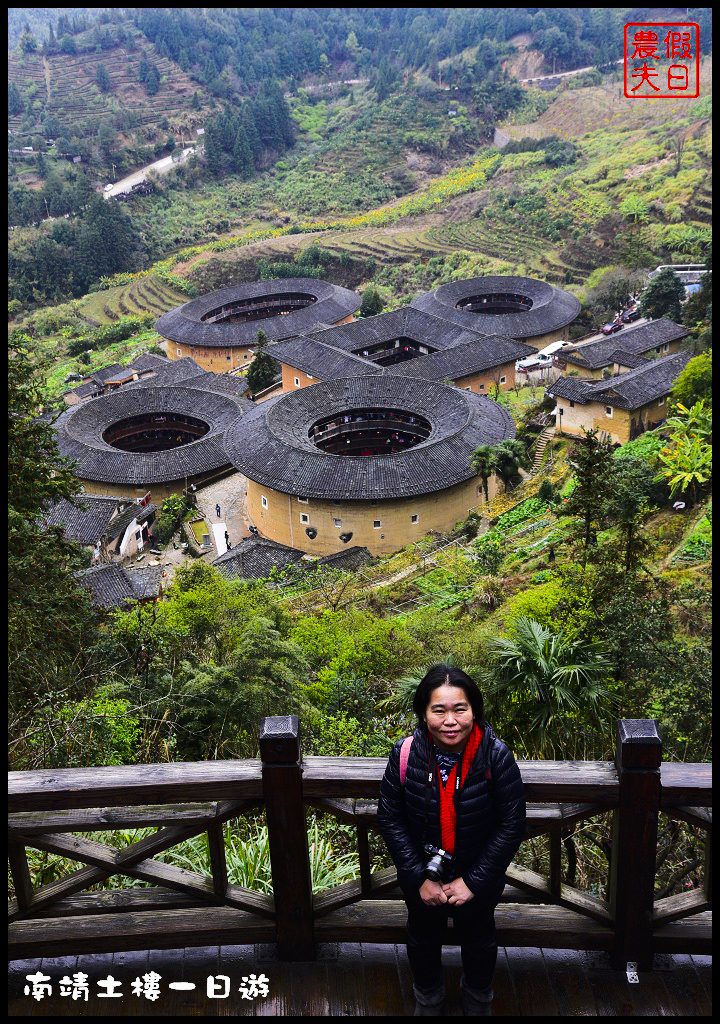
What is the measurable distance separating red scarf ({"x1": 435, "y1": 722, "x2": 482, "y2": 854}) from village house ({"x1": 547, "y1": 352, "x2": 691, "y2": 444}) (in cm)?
2477

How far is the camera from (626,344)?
1325 inches

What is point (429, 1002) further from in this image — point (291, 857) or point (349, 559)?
point (349, 559)

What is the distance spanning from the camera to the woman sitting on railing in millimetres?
3438

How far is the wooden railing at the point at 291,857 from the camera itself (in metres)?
3.69

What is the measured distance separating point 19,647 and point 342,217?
65.3 metres

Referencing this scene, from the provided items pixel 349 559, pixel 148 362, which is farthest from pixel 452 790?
pixel 148 362

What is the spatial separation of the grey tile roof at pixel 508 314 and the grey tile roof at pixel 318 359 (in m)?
6.46

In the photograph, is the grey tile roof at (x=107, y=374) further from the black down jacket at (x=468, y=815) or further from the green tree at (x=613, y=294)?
the black down jacket at (x=468, y=815)

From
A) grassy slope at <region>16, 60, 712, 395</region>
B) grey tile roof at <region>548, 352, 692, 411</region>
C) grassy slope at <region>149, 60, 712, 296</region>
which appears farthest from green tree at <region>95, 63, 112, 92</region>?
grey tile roof at <region>548, 352, 692, 411</region>

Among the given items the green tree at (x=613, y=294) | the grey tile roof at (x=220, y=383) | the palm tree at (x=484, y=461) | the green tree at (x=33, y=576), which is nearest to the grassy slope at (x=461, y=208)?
the green tree at (x=613, y=294)

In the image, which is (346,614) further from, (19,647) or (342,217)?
(342,217)

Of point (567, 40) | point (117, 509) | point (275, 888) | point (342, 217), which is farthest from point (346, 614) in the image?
point (567, 40)

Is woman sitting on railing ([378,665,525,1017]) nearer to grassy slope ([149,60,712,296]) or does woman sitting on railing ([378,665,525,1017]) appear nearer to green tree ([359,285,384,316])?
green tree ([359,285,384,316])

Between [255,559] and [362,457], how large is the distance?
4219 mm
